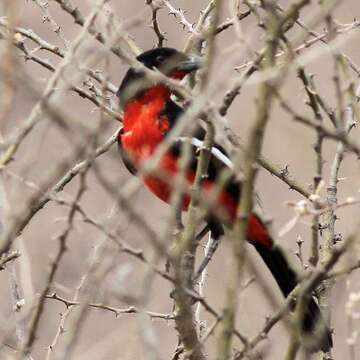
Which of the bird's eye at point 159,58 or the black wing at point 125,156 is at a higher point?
the bird's eye at point 159,58

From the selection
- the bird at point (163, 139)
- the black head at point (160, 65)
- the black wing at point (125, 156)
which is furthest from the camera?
the black wing at point (125, 156)

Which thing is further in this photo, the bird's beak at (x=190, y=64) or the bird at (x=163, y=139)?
the bird at (x=163, y=139)

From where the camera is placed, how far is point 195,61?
4.27 m

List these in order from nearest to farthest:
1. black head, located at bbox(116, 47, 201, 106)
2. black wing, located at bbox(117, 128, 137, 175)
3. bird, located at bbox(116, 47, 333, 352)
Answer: black head, located at bbox(116, 47, 201, 106) < bird, located at bbox(116, 47, 333, 352) < black wing, located at bbox(117, 128, 137, 175)

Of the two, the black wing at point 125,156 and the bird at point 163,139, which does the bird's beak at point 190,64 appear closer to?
the bird at point 163,139

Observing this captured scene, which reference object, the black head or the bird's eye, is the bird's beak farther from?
the bird's eye

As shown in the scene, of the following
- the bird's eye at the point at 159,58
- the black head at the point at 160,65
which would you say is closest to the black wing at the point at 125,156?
the black head at the point at 160,65

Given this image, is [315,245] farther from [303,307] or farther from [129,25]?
Result: [129,25]

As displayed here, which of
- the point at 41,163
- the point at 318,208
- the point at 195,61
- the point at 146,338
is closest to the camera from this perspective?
the point at 146,338

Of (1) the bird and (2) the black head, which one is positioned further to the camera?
(1) the bird

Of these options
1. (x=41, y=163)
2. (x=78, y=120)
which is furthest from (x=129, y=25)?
(x=41, y=163)

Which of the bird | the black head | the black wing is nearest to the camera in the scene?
the black head

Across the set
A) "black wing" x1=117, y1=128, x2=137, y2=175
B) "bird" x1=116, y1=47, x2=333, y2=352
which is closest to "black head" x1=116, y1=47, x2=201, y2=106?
"bird" x1=116, y1=47, x2=333, y2=352

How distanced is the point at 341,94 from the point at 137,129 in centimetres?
229
